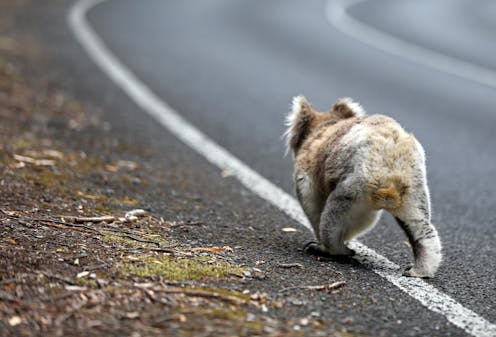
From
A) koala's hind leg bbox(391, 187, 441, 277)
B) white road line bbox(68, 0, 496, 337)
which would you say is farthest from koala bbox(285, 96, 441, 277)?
white road line bbox(68, 0, 496, 337)

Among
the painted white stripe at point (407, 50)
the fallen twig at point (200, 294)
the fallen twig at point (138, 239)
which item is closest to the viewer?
the fallen twig at point (200, 294)

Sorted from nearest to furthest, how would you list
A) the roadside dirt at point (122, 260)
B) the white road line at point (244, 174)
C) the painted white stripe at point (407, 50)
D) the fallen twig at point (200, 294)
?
the roadside dirt at point (122, 260)
the fallen twig at point (200, 294)
the white road line at point (244, 174)
the painted white stripe at point (407, 50)

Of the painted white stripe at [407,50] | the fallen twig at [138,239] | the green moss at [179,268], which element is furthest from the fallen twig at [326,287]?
the painted white stripe at [407,50]

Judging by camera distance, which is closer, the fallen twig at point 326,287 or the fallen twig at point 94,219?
the fallen twig at point 326,287

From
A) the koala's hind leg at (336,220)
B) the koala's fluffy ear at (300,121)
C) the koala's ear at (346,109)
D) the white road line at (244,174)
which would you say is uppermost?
the koala's ear at (346,109)

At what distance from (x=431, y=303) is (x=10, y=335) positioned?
7.66ft

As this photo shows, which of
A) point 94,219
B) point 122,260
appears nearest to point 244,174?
point 94,219

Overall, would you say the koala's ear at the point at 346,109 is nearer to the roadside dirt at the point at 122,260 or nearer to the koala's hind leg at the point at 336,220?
the roadside dirt at the point at 122,260

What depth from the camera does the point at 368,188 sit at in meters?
5.33

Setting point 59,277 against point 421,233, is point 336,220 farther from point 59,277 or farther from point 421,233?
point 59,277

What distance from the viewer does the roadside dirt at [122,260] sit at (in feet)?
13.7

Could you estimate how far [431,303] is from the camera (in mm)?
4957

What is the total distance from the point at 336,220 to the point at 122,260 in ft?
4.64

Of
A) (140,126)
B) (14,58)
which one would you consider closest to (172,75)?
(14,58)
